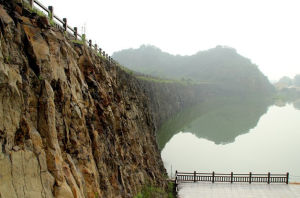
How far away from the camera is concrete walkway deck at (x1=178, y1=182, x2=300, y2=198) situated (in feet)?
55.9

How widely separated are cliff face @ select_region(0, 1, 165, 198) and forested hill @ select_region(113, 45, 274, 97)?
366 feet

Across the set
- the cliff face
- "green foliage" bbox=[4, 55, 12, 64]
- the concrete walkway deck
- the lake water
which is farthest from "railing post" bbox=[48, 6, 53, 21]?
the lake water

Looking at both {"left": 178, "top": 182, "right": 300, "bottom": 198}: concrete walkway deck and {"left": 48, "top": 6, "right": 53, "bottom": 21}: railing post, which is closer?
{"left": 48, "top": 6, "right": 53, "bottom": 21}: railing post

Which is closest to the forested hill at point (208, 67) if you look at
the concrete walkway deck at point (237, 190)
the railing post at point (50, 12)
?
the concrete walkway deck at point (237, 190)

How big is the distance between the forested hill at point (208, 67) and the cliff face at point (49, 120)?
366 ft

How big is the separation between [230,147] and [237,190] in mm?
20333

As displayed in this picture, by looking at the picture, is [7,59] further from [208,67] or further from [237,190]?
[208,67]

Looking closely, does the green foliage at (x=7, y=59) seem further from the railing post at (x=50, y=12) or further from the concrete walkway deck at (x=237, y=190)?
the concrete walkway deck at (x=237, y=190)

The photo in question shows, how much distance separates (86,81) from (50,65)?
354 centimetres

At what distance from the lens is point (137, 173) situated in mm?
13820

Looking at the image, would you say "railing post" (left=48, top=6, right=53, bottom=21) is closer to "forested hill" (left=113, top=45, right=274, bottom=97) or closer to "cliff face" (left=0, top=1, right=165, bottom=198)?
"cliff face" (left=0, top=1, right=165, bottom=198)

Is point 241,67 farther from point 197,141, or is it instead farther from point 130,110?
point 130,110

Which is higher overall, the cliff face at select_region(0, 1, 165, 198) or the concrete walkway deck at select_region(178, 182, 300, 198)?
the cliff face at select_region(0, 1, 165, 198)

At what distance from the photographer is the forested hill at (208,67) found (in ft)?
469
